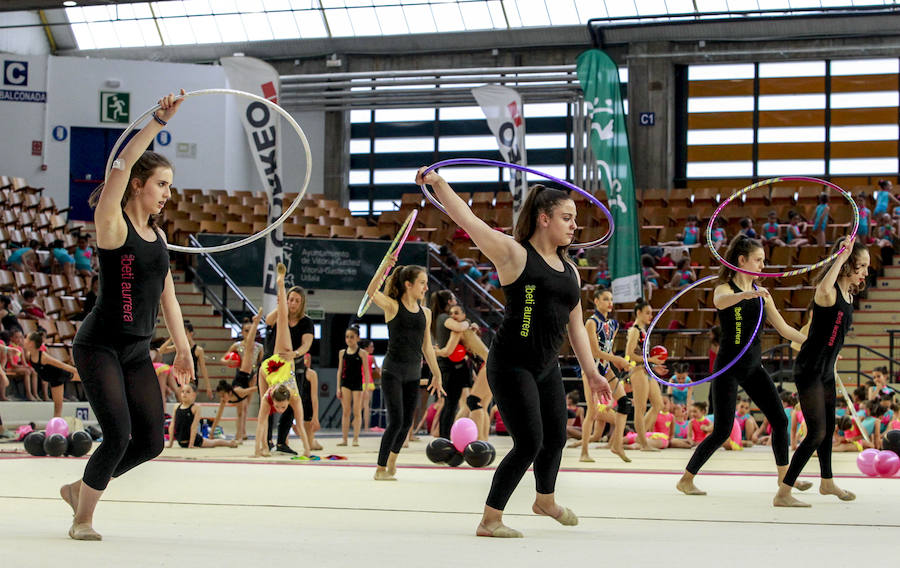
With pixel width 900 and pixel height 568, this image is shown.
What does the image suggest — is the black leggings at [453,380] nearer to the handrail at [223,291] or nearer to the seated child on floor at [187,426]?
the seated child on floor at [187,426]

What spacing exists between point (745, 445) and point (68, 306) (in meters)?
12.3

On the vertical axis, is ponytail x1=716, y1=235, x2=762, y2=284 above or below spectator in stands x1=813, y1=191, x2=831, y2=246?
below

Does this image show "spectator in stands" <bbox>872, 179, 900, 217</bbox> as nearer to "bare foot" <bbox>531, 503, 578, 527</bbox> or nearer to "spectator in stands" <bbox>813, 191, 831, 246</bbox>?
"spectator in stands" <bbox>813, 191, 831, 246</bbox>

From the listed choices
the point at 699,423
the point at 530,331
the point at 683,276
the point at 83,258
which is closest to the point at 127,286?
the point at 530,331

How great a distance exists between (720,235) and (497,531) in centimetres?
1779

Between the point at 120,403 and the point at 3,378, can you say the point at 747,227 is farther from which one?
the point at 120,403

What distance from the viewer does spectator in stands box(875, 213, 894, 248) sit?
70.8 ft

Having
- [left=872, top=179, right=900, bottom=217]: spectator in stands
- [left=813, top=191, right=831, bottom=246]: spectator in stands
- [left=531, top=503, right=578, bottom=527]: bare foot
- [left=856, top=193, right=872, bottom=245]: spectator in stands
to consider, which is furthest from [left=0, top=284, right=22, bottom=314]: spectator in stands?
[left=872, top=179, right=900, bottom=217]: spectator in stands

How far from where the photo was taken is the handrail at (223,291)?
21594mm

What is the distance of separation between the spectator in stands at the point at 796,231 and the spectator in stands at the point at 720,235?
1.25 m

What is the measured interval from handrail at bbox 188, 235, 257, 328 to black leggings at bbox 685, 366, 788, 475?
14.8 meters

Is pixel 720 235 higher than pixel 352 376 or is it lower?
higher

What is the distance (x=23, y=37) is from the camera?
30938 millimetres

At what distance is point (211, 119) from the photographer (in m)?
29.4
